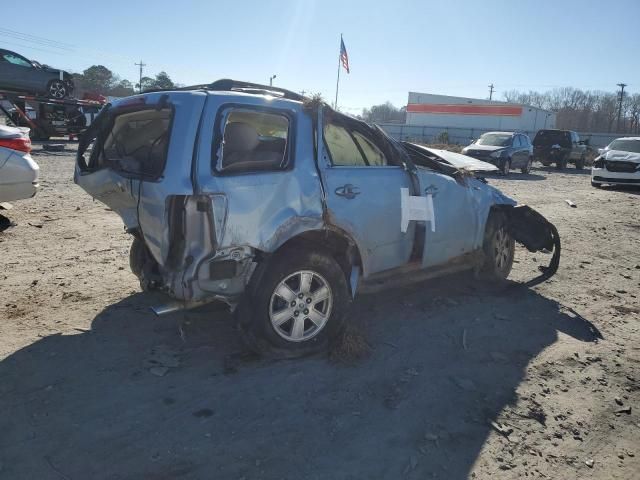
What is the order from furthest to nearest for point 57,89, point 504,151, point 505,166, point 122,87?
point 122,87 → point 57,89 → point 505,166 → point 504,151

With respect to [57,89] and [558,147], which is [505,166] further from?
[57,89]

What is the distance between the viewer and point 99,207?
893 cm

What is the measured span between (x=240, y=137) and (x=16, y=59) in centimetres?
2108

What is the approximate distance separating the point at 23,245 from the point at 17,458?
4411 millimetres

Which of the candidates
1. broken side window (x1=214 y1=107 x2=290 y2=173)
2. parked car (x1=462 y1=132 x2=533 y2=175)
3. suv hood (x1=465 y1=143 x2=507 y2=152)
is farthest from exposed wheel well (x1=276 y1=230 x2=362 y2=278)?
suv hood (x1=465 y1=143 x2=507 y2=152)

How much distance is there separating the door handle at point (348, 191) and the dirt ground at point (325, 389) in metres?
1.23

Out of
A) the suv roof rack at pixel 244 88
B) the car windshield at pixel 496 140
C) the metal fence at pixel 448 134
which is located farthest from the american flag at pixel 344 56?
the suv roof rack at pixel 244 88

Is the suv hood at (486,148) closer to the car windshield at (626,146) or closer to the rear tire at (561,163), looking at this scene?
the car windshield at (626,146)

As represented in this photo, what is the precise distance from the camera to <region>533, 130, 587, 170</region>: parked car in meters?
26.8

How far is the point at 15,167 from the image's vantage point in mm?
6363

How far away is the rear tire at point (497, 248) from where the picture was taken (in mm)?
5559

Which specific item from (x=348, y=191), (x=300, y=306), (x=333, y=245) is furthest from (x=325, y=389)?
(x=348, y=191)

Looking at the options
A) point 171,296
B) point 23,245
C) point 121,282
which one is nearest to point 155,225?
point 171,296

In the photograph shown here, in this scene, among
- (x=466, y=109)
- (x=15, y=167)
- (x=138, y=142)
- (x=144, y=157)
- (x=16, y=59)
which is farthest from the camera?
(x=466, y=109)
